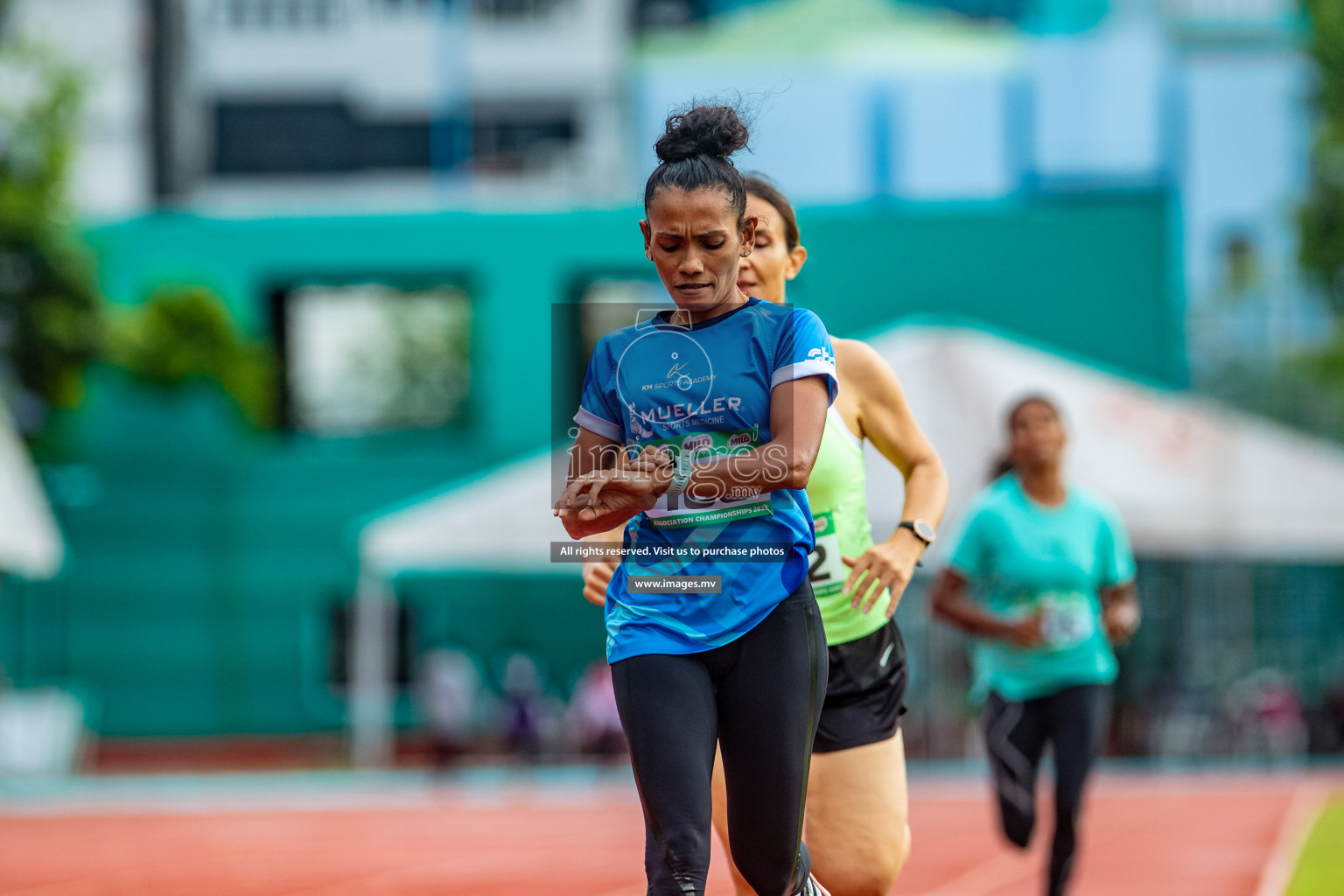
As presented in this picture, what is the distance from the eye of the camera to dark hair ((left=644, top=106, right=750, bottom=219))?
3234 millimetres

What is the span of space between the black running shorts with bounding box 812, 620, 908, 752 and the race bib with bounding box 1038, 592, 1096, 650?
1.72 m

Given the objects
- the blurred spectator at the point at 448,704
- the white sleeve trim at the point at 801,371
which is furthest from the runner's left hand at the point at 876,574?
the blurred spectator at the point at 448,704

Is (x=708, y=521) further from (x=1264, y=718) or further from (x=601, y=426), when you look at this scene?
(x=1264, y=718)

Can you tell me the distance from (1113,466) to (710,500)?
12.1 meters

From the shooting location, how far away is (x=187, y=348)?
22078mm

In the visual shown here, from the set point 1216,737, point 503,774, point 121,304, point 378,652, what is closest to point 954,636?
point 1216,737

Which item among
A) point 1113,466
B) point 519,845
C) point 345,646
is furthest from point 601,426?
point 345,646

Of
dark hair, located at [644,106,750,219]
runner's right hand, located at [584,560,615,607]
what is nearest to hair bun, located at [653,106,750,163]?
dark hair, located at [644,106,750,219]

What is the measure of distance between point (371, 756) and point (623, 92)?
1305cm

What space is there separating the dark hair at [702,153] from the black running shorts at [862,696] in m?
1.32

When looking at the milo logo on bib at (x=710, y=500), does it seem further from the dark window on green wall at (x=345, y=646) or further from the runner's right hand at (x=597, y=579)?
the dark window on green wall at (x=345, y=646)

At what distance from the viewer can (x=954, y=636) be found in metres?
16.8

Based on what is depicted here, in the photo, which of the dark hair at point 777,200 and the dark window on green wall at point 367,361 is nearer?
the dark hair at point 777,200

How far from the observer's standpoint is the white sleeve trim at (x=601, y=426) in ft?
11.1
